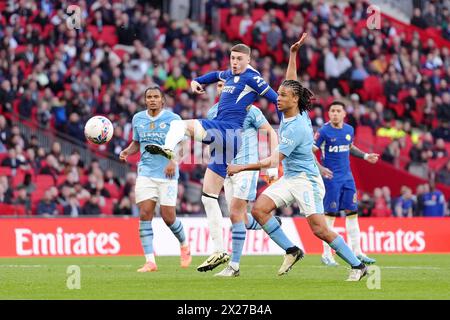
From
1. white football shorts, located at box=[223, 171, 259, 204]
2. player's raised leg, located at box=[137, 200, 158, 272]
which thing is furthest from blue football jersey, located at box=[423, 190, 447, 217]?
white football shorts, located at box=[223, 171, 259, 204]

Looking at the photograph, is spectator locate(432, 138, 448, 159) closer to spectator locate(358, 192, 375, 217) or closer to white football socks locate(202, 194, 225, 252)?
spectator locate(358, 192, 375, 217)

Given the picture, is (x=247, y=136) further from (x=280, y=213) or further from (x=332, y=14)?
(x=332, y=14)

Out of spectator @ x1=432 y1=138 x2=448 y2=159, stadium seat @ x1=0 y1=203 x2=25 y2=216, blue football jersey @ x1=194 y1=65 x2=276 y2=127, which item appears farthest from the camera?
spectator @ x1=432 y1=138 x2=448 y2=159

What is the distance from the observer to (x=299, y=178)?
1423 centimetres

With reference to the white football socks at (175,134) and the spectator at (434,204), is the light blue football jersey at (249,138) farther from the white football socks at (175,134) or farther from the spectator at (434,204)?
the spectator at (434,204)

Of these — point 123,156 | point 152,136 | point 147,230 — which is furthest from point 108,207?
point 123,156

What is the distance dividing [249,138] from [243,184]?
84cm

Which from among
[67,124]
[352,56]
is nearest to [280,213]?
[67,124]

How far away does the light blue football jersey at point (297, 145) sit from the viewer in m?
13.8

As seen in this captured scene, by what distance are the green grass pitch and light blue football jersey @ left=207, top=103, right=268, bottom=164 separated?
1623 mm

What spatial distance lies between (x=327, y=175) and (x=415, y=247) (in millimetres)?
7223

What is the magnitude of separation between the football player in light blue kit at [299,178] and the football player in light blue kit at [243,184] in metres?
0.98

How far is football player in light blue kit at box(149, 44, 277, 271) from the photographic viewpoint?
15308mm

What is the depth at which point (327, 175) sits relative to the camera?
18.5 m
